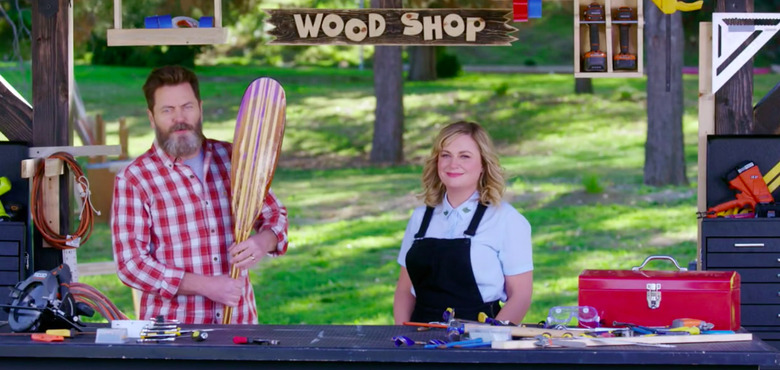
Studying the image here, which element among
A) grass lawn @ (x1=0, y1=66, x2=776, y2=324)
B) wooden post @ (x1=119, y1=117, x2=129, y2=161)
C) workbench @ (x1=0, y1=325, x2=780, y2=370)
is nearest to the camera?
workbench @ (x1=0, y1=325, x2=780, y2=370)

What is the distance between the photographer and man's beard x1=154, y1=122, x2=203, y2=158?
155 inches

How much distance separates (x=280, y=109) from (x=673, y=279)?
165cm

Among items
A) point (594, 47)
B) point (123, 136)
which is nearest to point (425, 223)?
point (594, 47)

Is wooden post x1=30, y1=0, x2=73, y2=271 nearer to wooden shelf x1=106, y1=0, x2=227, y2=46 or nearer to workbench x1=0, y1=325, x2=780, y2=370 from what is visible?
wooden shelf x1=106, y1=0, x2=227, y2=46

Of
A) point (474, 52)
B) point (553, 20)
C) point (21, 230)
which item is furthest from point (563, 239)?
point (553, 20)

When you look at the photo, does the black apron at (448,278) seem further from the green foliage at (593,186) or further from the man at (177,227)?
the green foliage at (593,186)

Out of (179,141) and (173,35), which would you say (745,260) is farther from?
(173,35)

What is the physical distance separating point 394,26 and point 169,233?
3.96 ft

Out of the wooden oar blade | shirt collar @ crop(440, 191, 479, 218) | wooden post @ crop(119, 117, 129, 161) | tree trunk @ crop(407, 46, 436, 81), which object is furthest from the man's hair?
tree trunk @ crop(407, 46, 436, 81)

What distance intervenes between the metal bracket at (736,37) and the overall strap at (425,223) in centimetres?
129

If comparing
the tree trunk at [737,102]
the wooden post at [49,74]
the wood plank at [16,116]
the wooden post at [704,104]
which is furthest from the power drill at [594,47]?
the wood plank at [16,116]

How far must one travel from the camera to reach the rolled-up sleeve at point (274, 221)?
13.5ft

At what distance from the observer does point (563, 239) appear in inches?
384

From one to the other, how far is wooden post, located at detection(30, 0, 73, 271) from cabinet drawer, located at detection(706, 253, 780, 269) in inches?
107
